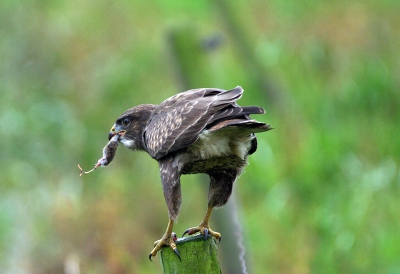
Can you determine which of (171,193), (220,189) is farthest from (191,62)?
(171,193)

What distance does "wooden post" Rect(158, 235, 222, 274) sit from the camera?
3.81 metres

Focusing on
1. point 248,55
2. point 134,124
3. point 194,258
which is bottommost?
point 194,258

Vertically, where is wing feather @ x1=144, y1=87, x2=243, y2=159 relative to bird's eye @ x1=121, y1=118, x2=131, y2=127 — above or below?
below

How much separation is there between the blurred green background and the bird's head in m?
1.12

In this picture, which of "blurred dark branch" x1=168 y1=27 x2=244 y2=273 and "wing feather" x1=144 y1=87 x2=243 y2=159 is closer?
"wing feather" x1=144 y1=87 x2=243 y2=159

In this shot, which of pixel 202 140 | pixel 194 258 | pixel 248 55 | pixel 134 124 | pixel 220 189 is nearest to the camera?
pixel 194 258

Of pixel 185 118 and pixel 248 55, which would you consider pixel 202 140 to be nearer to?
pixel 185 118

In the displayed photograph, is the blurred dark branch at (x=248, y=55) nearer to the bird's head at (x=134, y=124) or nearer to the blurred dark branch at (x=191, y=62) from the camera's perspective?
the blurred dark branch at (x=191, y=62)

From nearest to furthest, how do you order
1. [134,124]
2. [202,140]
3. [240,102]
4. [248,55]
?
[202,140] → [134,124] → [240,102] → [248,55]

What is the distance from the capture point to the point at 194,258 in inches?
151

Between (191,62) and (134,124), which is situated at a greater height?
(191,62)

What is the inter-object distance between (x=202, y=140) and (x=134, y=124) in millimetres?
793

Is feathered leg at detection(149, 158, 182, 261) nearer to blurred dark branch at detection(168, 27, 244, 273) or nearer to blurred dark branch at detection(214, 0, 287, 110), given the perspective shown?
blurred dark branch at detection(168, 27, 244, 273)

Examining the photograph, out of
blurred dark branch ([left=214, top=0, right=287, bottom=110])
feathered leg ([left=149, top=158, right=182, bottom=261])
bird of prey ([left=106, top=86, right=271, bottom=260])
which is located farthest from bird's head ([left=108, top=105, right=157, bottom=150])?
blurred dark branch ([left=214, top=0, right=287, bottom=110])
